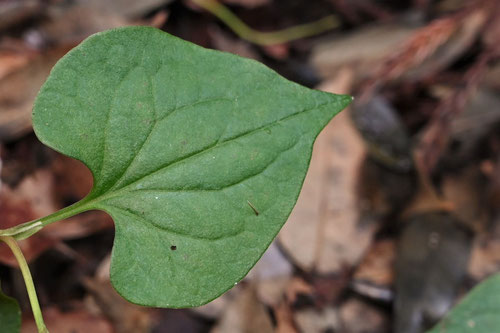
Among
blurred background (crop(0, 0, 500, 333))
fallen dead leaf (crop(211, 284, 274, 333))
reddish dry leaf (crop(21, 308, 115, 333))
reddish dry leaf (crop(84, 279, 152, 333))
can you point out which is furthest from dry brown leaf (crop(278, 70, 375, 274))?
reddish dry leaf (crop(21, 308, 115, 333))

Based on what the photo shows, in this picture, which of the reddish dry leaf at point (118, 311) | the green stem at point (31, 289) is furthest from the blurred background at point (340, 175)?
the green stem at point (31, 289)

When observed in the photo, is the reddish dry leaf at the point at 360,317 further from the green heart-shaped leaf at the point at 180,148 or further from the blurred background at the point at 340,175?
the green heart-shaped leaf at the point at 180,148

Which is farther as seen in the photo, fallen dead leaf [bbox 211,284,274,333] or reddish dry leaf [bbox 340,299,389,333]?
reddish dry leaf [bbox 340,299,389,333]

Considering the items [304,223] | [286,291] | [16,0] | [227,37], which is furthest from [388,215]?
[16,0]

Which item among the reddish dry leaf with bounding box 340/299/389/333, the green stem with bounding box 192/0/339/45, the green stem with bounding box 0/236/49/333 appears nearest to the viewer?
the green stem with bounding box 0/236/49/333

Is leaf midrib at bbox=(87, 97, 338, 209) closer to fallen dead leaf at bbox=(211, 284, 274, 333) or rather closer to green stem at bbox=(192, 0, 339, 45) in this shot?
fallen dead leaf at bbox=(211, 284, 274, 333)

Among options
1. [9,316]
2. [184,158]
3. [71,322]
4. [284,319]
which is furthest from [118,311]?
A: [184,158]

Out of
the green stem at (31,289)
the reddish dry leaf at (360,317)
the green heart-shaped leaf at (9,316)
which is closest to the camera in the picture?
the green stem at (31,289)
